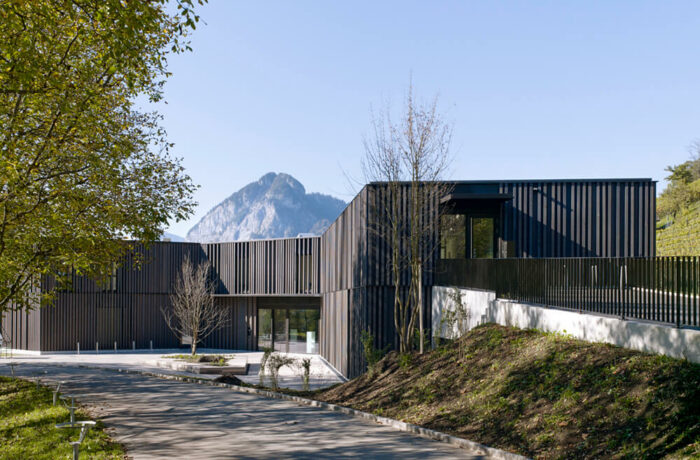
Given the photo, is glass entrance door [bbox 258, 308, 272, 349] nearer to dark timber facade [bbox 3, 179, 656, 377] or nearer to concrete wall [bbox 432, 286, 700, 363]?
dark timber facade [bbox 3, 179, 656, 377]

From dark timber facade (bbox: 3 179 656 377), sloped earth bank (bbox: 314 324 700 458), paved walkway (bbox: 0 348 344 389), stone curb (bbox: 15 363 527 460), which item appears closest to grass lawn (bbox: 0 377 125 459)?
dark timber facade (bbox: 3 179 656 377)

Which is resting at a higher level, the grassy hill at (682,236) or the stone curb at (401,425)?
the grassy hill at (682,236)

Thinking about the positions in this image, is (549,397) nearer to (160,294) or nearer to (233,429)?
Result: (233,429)

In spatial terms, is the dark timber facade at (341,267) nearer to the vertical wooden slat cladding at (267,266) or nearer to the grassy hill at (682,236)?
the vertical wooden slat cladding at (267,266)

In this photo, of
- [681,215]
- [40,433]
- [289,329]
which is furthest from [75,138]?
[681,215]

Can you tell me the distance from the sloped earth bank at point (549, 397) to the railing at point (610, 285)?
0.67 metres

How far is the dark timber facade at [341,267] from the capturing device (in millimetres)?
20125

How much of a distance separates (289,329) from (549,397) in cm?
2820

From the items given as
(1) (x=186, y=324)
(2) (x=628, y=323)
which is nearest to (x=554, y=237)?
(2) (x=628, y=323)

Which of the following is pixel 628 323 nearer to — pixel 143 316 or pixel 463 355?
pixel 463 355

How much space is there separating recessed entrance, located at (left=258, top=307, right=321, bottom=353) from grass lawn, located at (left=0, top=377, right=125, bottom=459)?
2094 cm

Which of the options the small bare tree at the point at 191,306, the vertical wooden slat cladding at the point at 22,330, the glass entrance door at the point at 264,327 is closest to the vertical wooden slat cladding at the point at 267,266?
the small bare tree at the point at 191,306

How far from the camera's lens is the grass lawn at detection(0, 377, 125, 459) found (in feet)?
32.0

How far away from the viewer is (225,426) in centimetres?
1203
